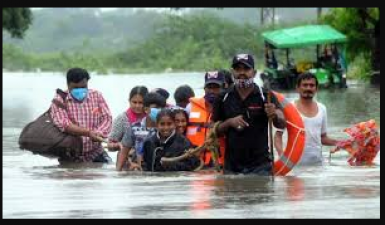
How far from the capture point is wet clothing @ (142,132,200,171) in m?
13.1

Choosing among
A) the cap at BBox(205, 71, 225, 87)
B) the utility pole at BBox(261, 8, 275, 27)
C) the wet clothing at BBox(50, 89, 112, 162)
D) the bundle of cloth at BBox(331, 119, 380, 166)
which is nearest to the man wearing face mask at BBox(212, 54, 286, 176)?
the cap at BBox(205, 71, 225, 87)

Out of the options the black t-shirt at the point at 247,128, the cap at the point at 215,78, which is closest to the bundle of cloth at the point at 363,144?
the cap at the point at 215,78

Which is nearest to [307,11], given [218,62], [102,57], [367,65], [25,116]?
[102,57]

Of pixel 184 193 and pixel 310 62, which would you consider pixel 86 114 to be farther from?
pixel 310 62

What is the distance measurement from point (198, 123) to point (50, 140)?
218 cm

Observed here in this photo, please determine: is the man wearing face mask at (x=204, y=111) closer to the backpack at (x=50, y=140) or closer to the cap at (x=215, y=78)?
the cap at (x=215, y=78)

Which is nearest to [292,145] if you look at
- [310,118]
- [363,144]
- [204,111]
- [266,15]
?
[310,118]

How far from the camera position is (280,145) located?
1322 centimetres

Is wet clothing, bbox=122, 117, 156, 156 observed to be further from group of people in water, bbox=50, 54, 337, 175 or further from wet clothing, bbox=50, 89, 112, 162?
wet clothing, bbox=50, 89, 112, 162

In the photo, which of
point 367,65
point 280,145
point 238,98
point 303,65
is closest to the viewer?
point 238,98

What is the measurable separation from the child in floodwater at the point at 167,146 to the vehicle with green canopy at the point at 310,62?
25.9 meters

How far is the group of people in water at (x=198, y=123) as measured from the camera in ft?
39.2

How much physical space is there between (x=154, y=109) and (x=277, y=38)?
28.1 m
